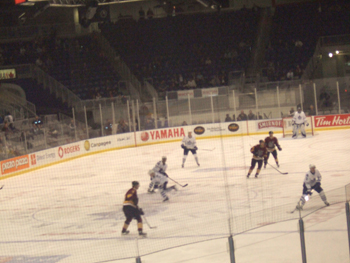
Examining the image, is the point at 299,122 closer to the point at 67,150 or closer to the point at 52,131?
the point at 67,150

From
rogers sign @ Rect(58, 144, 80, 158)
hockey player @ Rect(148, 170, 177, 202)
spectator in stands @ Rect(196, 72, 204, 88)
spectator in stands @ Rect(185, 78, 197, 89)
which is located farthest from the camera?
spectator in stands @ Rect(196, 72, 204, 88)

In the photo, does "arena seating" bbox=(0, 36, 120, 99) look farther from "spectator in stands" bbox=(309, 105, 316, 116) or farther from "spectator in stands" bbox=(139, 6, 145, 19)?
"spectator in stands" bbox=(309, 105, 316, 116)

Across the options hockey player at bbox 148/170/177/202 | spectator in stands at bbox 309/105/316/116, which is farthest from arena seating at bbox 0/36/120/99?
hockey player at bbox 148/170/177/202

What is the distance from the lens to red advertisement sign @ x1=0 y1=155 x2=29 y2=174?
53.9 feet

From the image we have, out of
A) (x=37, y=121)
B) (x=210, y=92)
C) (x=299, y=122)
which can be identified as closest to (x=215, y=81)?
(x=210, y=92)

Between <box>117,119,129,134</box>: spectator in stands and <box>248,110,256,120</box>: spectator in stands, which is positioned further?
<box>248,110,256,120</box>: spectator in stands

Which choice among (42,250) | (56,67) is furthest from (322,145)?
(56,67)

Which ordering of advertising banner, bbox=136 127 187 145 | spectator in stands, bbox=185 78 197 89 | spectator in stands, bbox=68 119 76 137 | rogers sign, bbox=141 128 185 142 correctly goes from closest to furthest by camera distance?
1. spectator in stands, bbox=68 119 76 137
2. advertising banner, bbox=136 127 187 145
3. rogers sign, bbox=141 128 185 142
4. spectator in stands, bbox=185 78 197 89

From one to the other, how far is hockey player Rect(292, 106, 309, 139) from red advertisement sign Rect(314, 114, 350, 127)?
2045mm

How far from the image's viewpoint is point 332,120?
23047 mm

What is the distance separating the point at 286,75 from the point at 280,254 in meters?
22.4

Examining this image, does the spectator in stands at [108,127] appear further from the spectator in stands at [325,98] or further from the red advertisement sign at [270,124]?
the spectator in stands at [325,98]

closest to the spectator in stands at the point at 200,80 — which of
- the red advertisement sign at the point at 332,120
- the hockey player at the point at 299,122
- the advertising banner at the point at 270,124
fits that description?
the advertising banner at the point at 270,124

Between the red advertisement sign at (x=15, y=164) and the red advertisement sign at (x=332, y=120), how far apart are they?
13.5m
